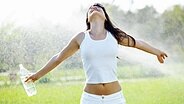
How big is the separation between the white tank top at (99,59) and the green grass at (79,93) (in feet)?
11.5

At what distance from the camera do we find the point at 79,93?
7.16m

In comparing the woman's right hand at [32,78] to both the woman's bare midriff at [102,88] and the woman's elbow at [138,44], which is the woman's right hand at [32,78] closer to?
the woman's bare midriff at [102,88]

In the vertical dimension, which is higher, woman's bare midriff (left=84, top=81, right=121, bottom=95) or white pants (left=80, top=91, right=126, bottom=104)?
woman's bare midriff (left=84, top=81, right=121, bottom=95)

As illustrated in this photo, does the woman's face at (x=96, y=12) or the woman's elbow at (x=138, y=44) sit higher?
the woman's face at (x=96, y=12)

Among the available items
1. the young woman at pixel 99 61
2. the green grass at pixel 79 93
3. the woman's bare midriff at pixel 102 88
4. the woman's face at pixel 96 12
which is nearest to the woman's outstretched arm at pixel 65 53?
the young woman at pixel 99 61

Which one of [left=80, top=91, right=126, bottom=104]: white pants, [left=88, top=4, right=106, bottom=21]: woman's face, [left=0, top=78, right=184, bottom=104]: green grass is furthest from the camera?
[left=0, top=78, right=184, bottom=104]: green grass

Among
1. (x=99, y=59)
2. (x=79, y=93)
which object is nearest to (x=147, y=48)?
(x=99, y=59)

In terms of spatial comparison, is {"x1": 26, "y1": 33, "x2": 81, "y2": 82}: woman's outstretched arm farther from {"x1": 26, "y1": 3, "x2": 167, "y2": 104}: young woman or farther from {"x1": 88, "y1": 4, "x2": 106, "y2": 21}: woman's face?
{"x1": 88, "y1": 4, "x2": 106, "y2": 21}: woman's face

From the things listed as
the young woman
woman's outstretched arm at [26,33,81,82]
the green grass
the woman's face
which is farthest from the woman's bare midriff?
the green grass

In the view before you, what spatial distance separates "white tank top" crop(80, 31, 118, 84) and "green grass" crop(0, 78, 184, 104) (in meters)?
3.52

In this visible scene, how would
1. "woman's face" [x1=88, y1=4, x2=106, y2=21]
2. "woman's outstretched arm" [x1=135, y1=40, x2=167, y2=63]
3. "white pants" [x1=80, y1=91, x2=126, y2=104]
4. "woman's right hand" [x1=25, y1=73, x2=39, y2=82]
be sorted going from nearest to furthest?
"white pants" [x1=80, y1=91, x2=126, y2=104] → "woman's face" [x1=88, y1=4, x2=106, y2=21] → "woman's outstretched arm" [x1=135, y1=40, x2=167, y2=63] → "woman's right hand" [x1=25, y1=73, x2=39, y2=82]

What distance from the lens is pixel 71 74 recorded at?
798 cm

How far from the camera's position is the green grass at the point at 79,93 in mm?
6836

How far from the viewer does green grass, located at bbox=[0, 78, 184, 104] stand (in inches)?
269
